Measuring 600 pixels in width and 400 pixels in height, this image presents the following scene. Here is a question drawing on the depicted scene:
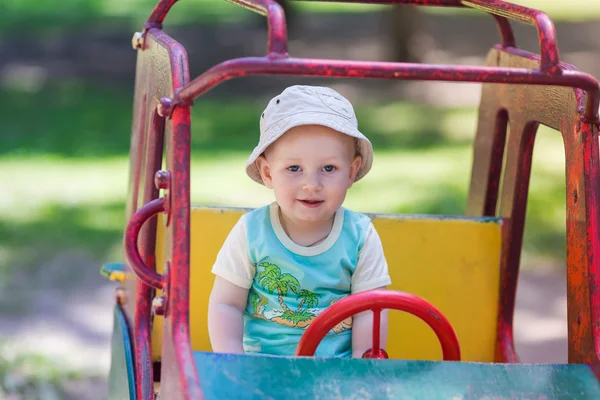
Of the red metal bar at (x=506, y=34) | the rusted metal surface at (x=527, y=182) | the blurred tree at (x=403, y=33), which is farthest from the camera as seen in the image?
the blurred tree at (x=403, y=33)

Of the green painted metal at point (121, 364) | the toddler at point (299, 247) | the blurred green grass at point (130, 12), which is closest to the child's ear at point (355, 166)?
the toddler at point (299, 247)

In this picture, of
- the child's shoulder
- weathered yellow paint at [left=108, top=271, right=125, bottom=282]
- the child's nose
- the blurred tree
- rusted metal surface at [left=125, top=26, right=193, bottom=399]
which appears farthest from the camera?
the blurred tree

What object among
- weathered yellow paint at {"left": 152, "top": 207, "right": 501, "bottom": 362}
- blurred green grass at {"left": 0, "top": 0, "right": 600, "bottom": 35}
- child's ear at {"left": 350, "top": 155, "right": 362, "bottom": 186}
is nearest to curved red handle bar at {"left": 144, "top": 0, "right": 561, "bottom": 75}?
child's ear at {"left": 350, "top": 155, "right": 362, "bottom": 186}

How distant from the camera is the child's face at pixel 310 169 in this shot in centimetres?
248

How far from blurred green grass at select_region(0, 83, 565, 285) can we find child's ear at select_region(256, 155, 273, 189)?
3579 millimetres

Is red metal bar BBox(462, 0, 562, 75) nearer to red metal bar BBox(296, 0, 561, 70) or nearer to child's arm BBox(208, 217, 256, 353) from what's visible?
red metal bar BBox(296, 0, 561, 70)

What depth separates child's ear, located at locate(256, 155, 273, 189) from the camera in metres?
2.60

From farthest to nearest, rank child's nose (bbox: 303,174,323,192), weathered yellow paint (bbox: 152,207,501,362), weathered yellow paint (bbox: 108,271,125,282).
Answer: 1. weathered yellow paint (bbox: 108,271,125,282)
2. weathered yellow paint (bbox: 152,207,501,362)
3. child's nose (bbox: 303,174,323,192)

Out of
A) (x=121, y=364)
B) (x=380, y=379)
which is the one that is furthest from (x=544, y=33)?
(x=121, y=364)

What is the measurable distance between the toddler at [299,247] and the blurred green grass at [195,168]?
11.6 feet

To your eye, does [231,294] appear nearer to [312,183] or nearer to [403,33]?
[312,183]

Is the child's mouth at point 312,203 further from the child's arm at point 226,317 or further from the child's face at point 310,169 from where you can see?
the child's arm at point 226,317

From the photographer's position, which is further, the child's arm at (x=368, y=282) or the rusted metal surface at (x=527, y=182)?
the child's arm at (x=368, y=282)

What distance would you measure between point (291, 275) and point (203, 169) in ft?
18.7
